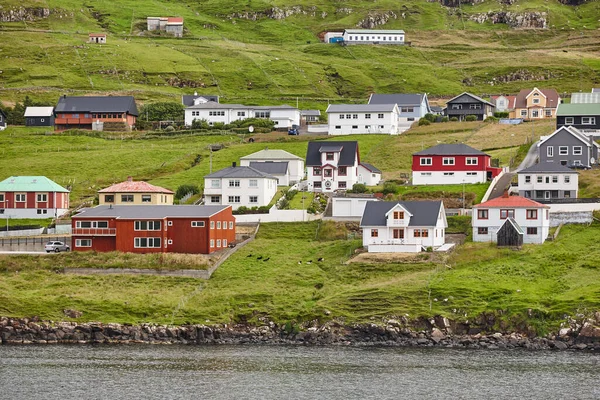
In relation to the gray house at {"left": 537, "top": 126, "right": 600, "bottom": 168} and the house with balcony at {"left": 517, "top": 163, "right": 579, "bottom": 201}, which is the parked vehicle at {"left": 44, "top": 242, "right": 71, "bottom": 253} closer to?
the house with balcony at {"left": 517, "top": 163, "right": 579, "bottom": 201}

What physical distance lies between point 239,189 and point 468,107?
5884 centimetres

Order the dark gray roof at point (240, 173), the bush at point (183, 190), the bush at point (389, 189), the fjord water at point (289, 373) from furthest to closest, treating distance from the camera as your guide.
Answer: the bush at point (183, 190)
the bush at point (389, 189)
the dark gray roof at point (240, 173)
the fjord water at point (289, 373)

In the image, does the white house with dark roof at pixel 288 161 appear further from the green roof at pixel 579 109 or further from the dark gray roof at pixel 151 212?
the green roof at pixel 579 109

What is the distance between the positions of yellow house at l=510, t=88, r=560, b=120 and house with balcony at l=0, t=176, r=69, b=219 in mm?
73635

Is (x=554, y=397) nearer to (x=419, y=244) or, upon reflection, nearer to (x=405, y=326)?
(x=405, y=326)

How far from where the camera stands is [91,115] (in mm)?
159875

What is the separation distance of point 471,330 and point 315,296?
1230cm

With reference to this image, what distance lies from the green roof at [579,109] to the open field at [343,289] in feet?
123

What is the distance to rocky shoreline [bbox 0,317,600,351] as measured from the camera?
79062 mm

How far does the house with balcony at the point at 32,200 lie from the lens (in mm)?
113250

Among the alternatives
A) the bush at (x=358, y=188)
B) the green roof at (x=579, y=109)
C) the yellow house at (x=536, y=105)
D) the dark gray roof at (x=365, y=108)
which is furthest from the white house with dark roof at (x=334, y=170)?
the yellow house at (x=536, y=105)

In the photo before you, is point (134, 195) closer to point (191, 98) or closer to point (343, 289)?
point (343, 289)

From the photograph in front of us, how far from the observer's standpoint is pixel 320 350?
77.4 m

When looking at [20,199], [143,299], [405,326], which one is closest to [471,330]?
[405,326]
